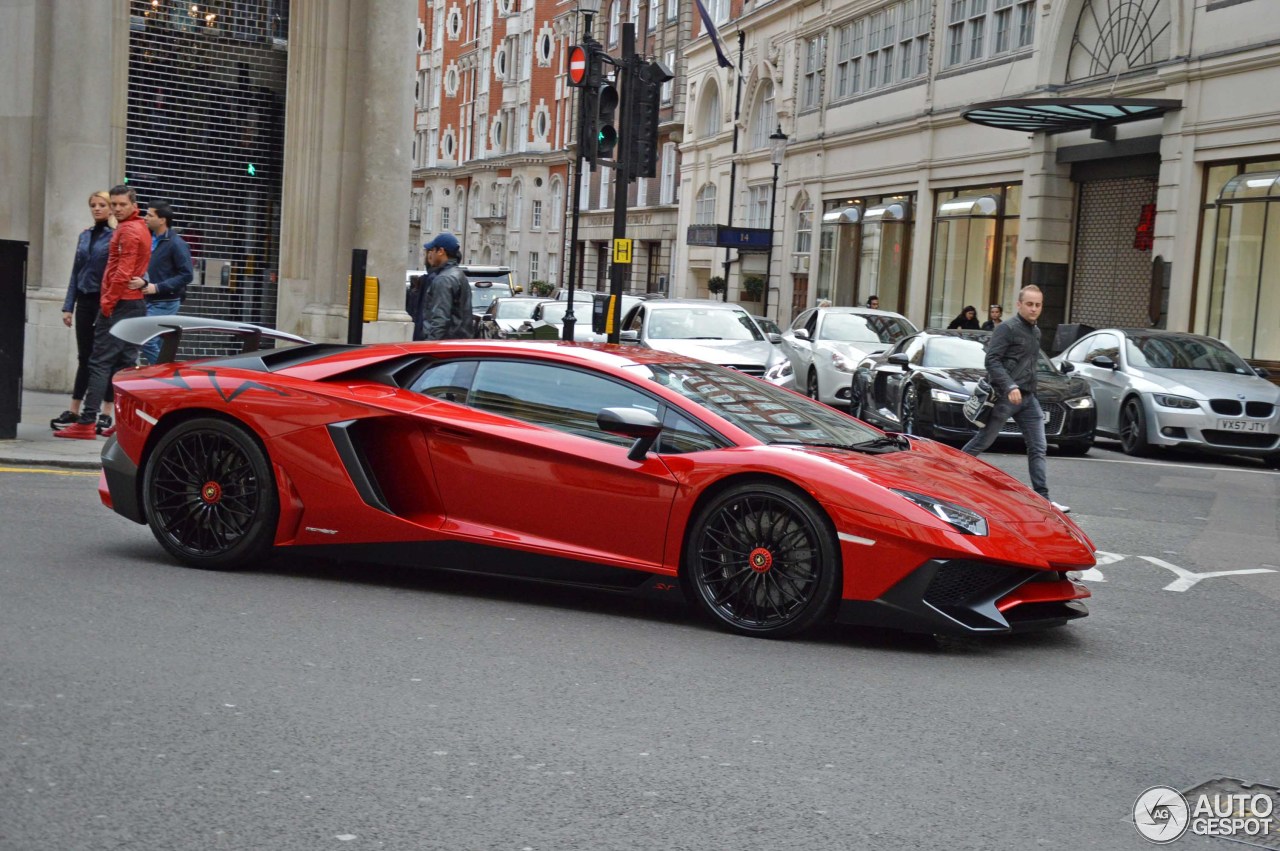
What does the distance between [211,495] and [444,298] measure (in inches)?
224

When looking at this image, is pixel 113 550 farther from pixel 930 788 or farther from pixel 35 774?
pixel 930 788

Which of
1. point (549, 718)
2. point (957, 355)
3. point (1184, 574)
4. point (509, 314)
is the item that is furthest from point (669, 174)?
point (549, 718)

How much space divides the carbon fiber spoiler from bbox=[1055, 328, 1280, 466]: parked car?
40.5ft

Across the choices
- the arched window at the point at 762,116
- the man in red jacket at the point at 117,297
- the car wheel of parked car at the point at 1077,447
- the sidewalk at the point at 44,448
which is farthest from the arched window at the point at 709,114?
the man in red jacket at the point at 117,297

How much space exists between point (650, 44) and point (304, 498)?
61.6m

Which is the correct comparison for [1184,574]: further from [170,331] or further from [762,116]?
[762,116]

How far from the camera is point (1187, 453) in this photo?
19344mm

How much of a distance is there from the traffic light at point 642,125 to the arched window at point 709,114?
40.2m

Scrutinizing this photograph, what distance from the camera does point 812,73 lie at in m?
46.3

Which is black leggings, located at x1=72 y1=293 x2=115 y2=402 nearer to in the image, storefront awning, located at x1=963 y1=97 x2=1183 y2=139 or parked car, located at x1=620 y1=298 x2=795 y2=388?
parked car, located at x1=620 y1=298 x2=795 y2=388

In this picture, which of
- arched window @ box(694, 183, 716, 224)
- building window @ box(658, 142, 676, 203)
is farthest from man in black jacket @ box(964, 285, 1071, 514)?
building window @ box(658, 142, 676, 203)

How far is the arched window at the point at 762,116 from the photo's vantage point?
50.4 meters

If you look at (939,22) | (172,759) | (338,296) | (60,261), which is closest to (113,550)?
(172,759)

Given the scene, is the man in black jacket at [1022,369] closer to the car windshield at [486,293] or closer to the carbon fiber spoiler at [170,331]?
the carbon fiber spoiler at [170,331]
